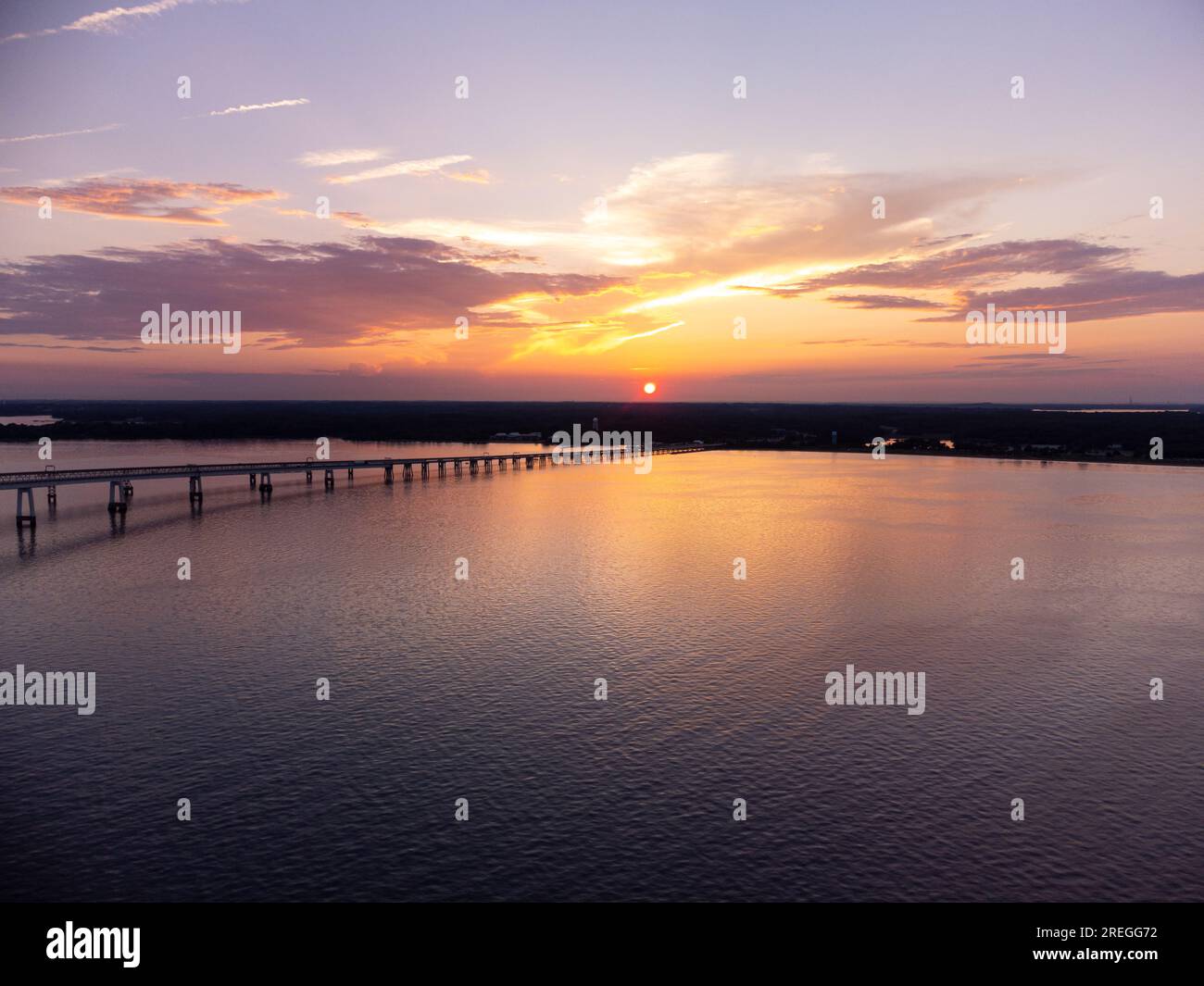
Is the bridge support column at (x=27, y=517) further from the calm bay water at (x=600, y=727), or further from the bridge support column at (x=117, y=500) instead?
the calm bay water at (x=600, y=727)

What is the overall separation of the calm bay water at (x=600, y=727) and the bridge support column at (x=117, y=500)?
1247 inches

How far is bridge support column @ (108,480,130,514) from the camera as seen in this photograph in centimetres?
12194

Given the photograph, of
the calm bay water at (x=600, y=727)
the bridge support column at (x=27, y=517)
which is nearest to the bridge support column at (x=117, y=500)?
the bridge support column at (x=27, y=517)

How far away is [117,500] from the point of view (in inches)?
5030

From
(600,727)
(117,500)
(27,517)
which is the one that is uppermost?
(117,500)

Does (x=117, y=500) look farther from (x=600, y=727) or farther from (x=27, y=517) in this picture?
(x=600, y=727)

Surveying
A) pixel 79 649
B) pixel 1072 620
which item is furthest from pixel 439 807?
pixel 1072 620

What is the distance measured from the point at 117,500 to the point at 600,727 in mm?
115251

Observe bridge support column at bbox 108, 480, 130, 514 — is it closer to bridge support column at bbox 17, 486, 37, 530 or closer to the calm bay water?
bridge support column at bbox 17, 486, 37, 530

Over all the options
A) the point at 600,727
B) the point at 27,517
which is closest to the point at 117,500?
the point at 27,517

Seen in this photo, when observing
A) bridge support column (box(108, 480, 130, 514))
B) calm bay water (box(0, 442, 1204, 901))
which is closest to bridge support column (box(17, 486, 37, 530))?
bridge support column (box(108, 480, 130, 514))

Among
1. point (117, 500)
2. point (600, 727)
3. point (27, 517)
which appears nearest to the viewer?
point (600, 727)

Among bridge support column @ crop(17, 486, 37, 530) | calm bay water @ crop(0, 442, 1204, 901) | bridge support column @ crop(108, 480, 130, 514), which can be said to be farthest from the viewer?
bridge support column @ crop(108, 480, 130, 514)

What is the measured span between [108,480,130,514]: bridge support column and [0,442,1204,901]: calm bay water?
31678mm
